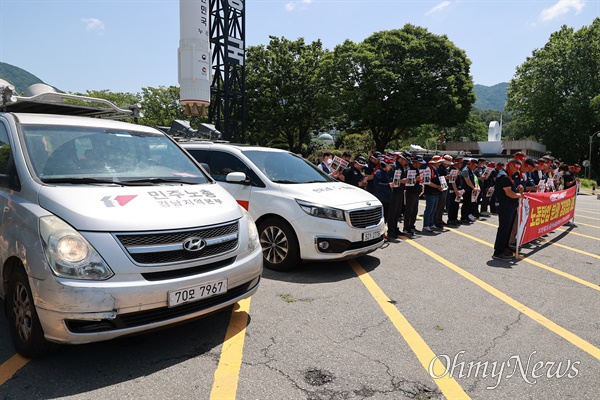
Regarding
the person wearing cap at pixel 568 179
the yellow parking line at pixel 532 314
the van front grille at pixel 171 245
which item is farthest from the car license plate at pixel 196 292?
the person wearing cap at pixel 568 179

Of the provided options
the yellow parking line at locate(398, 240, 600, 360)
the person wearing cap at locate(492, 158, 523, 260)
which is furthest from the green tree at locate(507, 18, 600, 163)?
the yellow parking line at locate(398, 240, 600, 360)

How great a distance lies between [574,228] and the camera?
1082 centimetres

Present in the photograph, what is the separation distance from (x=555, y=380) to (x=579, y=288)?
2986 mm

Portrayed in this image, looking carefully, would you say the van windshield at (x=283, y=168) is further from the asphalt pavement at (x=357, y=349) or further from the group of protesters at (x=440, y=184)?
the group of protesters at (x=440, y=184)

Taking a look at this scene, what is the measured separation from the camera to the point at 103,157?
389cm

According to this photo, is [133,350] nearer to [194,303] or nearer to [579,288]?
[194,303]

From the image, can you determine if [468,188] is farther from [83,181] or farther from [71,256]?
[71,256]

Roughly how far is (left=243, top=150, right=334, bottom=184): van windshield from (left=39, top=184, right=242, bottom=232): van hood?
243 cm

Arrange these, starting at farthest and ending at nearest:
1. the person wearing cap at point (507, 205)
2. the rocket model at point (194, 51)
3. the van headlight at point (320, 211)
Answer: the rocket model at point (194, 51) → the person wearing cap at point (507, 205) → the van headlight at point (320, 211)

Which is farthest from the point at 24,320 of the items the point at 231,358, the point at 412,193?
the point at 412,193

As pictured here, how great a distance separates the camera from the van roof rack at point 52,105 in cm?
498

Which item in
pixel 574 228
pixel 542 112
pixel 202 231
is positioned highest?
pixel 542 112

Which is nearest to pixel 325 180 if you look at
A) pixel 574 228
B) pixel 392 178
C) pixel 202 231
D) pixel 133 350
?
pixel 392 178

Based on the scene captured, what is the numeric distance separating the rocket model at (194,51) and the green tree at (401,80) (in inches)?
485
